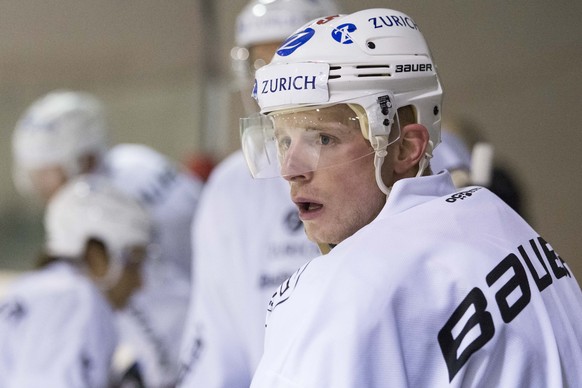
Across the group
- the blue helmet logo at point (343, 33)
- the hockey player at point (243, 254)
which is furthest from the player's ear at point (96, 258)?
the blue helmet logo at point (343, 33)

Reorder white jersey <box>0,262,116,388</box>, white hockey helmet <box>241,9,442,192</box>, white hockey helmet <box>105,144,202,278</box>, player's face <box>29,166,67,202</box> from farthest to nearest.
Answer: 1. player's face <box>29,166,67,202</box>
2. white hockey helmet <box>105,144,202,278</box>
3. white jersey <box>0,262,116,388</box>
4. white hockey helmet <box>241,9,442,192</box>

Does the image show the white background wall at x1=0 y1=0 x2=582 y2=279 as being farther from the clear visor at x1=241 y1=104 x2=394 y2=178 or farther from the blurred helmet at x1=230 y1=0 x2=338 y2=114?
the clear visor at x1=241 y1=104 x2=394 y2=178

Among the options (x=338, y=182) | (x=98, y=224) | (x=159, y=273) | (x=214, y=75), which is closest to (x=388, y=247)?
(x=338, y=182)

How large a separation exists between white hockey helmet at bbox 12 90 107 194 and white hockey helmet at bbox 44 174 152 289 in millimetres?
835

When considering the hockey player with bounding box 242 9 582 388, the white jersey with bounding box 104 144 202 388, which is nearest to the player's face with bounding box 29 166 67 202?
the white jersey with bounding box 104 144 202 388

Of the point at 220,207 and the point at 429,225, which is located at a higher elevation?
the point at 429,225

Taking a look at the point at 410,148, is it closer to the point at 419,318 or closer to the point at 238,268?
the point at 419,318

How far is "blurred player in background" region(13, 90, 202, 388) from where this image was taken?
401 centimetres

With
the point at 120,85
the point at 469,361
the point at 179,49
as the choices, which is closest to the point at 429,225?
the point at 469,361

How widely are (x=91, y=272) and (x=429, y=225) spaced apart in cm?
252

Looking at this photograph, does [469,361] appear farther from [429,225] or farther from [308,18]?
[308,18]

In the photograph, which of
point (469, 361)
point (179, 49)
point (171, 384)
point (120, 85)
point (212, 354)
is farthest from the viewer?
point (120, 85)

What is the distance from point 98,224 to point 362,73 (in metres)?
2.29

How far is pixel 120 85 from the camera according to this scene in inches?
253
